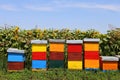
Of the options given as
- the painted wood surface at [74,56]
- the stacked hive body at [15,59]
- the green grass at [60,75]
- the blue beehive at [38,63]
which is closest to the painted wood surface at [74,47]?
the painted wood surface at [74,56]

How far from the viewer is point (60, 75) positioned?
9.66 m

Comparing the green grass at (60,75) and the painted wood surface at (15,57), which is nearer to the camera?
the green grass at (60,75)

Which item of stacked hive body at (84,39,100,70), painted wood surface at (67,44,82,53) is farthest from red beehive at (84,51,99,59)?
painted wood surface at (67,44,82,53)

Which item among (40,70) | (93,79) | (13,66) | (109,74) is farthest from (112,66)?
(13,66)

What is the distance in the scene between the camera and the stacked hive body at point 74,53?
1025cm

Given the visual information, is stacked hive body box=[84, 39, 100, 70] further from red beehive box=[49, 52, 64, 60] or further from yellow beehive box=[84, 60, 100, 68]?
red beehive box=[49, 52, 64, 60]

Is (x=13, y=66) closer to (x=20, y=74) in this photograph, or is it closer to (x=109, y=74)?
(x=20, y=74)

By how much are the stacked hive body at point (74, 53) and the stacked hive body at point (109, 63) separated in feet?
2.31

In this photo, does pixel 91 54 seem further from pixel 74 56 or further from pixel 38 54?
pixel 38 54

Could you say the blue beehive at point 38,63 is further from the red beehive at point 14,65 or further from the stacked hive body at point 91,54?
the stacked hive body at point 91,54

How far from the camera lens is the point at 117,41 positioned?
1196cm

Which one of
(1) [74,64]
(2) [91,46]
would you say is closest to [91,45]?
(2) [91,46]

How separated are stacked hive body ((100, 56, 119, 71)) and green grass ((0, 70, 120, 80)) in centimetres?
24

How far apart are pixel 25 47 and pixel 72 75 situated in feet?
9.06
